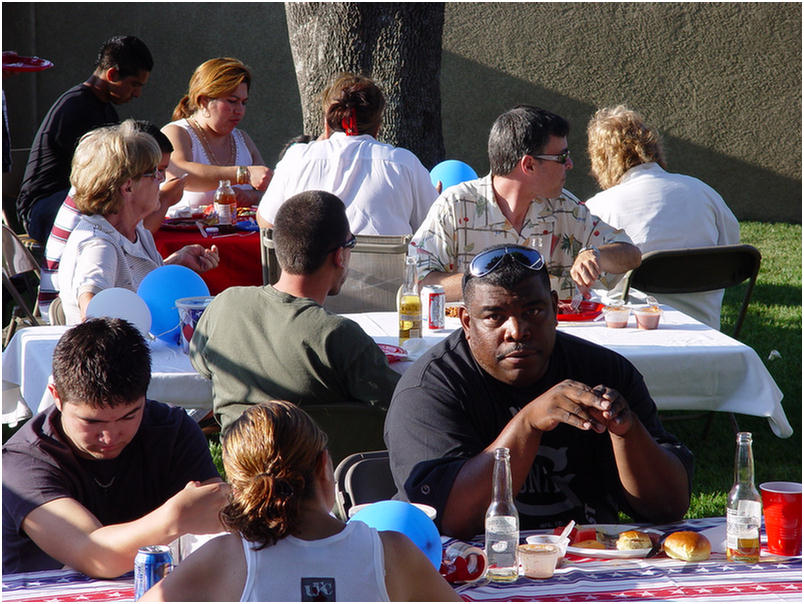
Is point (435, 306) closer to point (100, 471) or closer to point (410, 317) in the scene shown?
point (410, 317)

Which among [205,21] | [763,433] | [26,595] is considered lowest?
[763,433]

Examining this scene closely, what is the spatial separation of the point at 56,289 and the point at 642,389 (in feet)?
8.94

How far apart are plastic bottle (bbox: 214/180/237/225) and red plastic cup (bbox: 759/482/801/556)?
4082 mm

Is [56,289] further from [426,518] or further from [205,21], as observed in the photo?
[205,21]

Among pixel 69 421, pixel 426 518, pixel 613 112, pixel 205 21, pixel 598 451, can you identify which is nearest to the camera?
pixel 426 518

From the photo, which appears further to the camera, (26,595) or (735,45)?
(735,45)

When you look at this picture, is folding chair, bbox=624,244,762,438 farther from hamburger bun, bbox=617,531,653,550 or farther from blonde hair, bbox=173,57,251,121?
blonde hair, bbox=173,57,251,121

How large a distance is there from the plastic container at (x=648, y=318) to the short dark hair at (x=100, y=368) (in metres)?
A: 2.09

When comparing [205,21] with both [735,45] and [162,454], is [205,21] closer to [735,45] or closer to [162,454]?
[735,45]

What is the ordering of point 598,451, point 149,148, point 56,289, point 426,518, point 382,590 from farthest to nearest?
point 56,289 < point 149,148 < point 598,451 < point 426,518 < point 382,590

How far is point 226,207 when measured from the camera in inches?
229

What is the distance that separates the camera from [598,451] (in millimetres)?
2627

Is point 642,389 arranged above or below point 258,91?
below

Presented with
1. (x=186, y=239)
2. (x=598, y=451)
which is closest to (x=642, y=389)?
(x=598, y=451)
